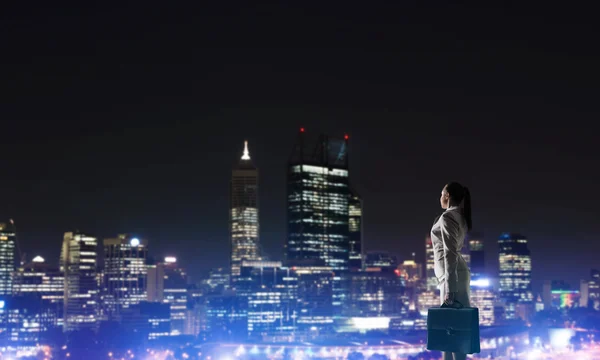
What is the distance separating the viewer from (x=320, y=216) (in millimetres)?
99375

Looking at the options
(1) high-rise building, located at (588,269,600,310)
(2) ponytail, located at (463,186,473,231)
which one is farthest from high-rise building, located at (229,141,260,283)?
(2) ponytail, located at (463,186,473,231)

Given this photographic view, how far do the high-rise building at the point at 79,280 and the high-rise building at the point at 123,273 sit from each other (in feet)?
4.37

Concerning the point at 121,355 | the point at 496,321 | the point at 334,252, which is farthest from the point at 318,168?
the point at 121,355

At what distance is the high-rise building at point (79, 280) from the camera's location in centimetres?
9294

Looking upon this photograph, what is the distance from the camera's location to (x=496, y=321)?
106938mm

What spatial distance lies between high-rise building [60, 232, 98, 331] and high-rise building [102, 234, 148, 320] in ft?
4.37

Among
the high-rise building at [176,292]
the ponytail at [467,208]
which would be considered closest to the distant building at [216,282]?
the high-rise building at [176,292]

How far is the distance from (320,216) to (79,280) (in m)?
23.0

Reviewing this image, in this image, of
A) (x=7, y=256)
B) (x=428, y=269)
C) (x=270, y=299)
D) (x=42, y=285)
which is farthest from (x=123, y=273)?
(x=428, y=269)

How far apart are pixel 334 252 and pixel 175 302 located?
52.8 ft

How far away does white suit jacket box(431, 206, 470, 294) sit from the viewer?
3.86m

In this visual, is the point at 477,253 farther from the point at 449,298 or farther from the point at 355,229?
the point at 449,298

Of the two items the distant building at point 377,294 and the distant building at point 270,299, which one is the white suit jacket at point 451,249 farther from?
the distant building at point 377,294

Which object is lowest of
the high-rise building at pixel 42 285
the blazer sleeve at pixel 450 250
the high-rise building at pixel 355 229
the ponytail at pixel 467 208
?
the blazer sleeve at pixel 450 250
